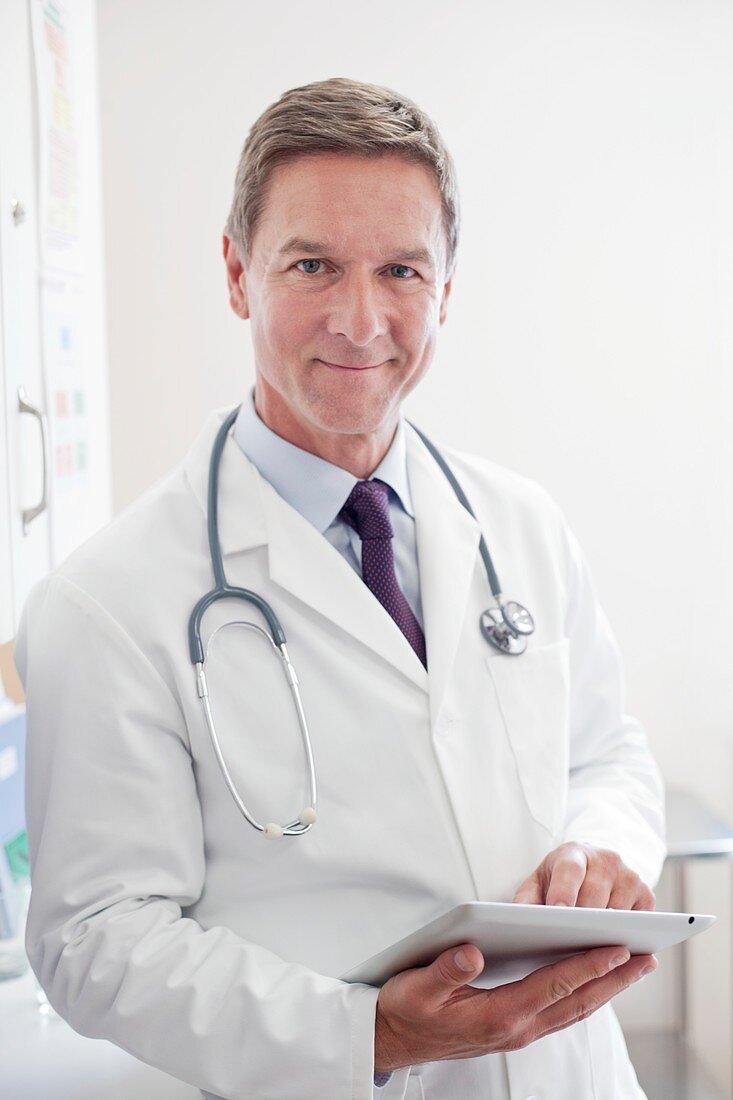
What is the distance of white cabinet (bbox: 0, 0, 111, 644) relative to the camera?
1410 millimetres

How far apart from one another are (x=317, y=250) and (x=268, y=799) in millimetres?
546

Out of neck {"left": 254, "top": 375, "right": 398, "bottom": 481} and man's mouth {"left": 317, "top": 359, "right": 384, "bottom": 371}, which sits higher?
man's mouth {"left": 317, "top": 359, "right": 384, "bottom": 371}

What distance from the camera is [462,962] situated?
879 mm

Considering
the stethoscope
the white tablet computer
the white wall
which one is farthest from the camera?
the white wall

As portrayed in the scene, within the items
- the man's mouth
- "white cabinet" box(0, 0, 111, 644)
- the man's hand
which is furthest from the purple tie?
"white cabinet" box(0, 0, 111, 644)

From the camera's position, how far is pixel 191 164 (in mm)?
Answer: 2424

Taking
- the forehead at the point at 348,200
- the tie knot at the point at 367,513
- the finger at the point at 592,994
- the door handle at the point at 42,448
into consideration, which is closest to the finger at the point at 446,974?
the finger at the point at 592,994

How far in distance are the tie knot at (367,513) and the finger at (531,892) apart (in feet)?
1.29

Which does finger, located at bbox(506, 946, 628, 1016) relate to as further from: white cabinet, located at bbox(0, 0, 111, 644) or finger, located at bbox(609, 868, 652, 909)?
white cabinet, located at bbox(0, 0, 111, 644)

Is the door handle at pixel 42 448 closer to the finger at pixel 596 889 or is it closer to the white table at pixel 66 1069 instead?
the white table at pixel 66 1069

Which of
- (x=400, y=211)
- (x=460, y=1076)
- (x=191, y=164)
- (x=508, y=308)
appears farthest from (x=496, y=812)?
(x=191, y=164)

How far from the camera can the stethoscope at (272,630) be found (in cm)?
103

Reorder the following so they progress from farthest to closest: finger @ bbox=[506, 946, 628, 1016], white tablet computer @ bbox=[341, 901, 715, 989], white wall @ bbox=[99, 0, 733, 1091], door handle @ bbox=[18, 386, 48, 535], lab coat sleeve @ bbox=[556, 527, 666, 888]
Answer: white wall @ bbox=[99, 0, 733, 1091] < door handle @ bbox=[18, 386, 48, 535] < lab coat sleeve @ bbox=[556, 527, 666, 888] < finger @ bbox=[506, 946, 628, 1016] < white tablet computer @ bbox=[341, 901, 715, 989]

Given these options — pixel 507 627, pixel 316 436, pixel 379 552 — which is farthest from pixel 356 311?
pixel 507 627
